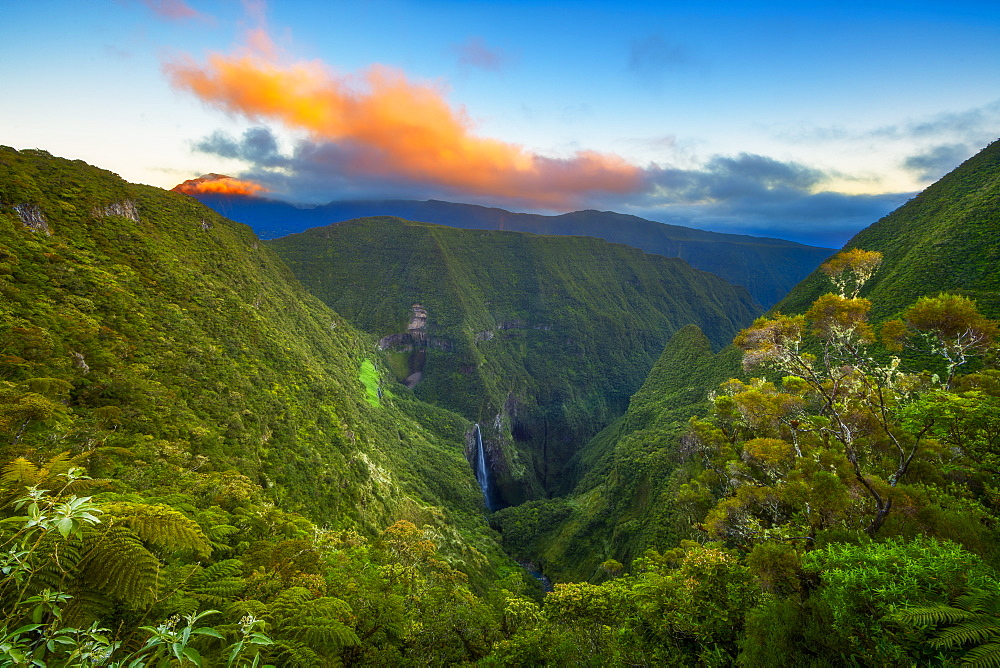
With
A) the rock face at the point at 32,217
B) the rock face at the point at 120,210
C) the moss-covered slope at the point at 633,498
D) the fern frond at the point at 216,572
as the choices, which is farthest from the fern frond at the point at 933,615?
the rock face at the point at 120,210

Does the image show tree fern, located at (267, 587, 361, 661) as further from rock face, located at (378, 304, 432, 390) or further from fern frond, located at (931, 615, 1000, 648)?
rock face, located at (378, 304, 432, 390)

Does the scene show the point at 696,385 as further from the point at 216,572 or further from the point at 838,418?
the point at 216,572

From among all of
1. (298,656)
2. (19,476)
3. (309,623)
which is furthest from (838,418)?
(19,476)

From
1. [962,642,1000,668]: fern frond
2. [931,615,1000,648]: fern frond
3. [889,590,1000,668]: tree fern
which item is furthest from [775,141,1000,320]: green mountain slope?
[962,642,1000,668]: fern frond

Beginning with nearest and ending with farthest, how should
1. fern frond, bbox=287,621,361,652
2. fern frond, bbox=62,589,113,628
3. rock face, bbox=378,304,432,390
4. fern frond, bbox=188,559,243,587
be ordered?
fern frond, bbox=62,589,113,628, fern frond, bbox=287,621,361,652, fern frond, bbox=188,559,243,587, rock face, bbox=378,304,432,390

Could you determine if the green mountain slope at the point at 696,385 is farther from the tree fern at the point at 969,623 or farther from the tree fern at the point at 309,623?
the tree fern at the point at 309,623

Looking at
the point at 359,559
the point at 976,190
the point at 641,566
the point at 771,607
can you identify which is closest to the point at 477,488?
the point at 641,566

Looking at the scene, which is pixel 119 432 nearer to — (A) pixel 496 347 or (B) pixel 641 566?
(B) pixel 641 566
